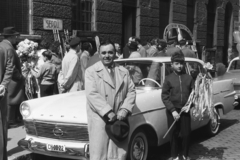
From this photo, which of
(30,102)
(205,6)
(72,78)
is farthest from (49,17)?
→ (205,6)

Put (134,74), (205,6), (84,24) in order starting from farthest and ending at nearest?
1. (205,6)
2. (84,24)
3. (134,74)

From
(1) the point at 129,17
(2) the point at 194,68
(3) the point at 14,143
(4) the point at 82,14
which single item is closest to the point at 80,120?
(3) the point at 14,143

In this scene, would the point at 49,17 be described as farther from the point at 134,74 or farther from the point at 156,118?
the point at 156,118

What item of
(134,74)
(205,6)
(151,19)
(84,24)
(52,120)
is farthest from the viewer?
(205,6)

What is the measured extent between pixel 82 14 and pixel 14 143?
795 cm

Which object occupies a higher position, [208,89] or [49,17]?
[49,17]

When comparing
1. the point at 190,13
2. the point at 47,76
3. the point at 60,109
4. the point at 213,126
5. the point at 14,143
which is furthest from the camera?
the point at 190,13

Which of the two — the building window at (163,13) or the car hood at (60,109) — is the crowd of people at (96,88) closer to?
the car hood at (60,109)

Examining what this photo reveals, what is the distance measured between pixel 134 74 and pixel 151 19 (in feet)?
36.4

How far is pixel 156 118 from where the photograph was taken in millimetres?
5480

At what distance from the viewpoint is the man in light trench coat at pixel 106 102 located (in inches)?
158

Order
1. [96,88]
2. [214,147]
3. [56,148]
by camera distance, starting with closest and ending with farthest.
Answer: [96,88] → [56,148] → [214,147]

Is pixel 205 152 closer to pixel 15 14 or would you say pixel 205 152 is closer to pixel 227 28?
pixel 15 14

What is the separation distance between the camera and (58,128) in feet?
16.3
